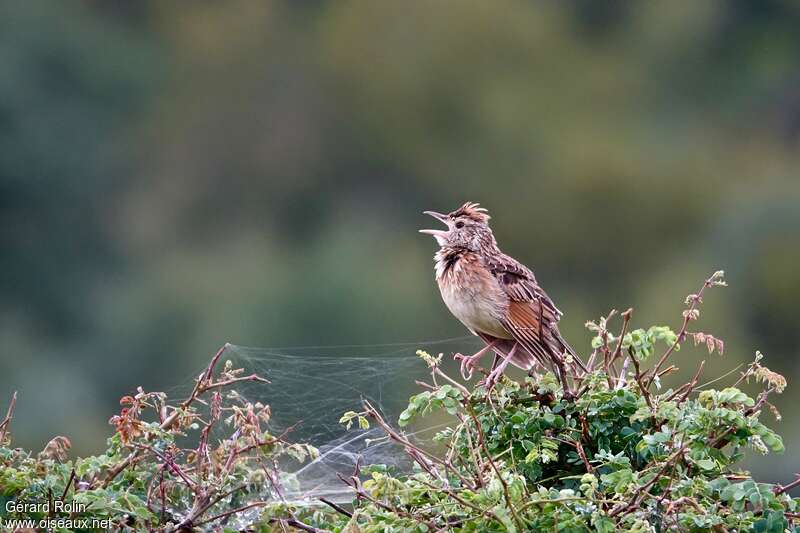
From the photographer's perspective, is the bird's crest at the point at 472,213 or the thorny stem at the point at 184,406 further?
the bird's crest at the point at 472,213

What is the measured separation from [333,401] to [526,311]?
2.90 feet

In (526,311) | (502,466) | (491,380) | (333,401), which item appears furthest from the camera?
(526,311)

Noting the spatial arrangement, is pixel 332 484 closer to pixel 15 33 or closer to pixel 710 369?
pixel 710 369

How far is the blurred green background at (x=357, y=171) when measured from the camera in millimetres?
25391

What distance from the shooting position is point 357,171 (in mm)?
32250

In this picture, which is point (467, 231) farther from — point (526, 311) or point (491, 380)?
point (491, 380)

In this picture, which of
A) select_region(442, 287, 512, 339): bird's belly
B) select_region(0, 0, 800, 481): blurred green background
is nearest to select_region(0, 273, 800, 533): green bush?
select_region(442, 287, 512, 339): bird's belly

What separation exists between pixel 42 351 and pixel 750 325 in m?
12.3

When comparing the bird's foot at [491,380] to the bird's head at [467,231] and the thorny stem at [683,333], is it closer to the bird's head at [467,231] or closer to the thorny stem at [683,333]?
the thorny stem at [683,333]

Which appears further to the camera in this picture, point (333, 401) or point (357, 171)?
point (357, 171)

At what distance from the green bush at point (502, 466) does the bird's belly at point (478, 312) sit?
4.20ft

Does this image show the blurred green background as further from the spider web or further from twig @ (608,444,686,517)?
twig @ (608,444,686,517)

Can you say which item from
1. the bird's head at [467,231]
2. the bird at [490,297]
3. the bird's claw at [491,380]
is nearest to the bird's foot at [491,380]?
the bird's claw at [491,380]

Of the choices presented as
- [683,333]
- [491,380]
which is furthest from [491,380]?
[683,333]
